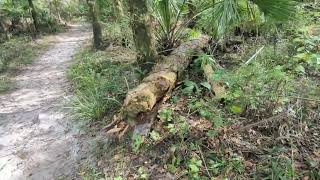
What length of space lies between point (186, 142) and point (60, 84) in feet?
16.3

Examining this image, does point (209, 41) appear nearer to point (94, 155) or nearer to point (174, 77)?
point (174, 77)

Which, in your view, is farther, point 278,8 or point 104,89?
point 104,89

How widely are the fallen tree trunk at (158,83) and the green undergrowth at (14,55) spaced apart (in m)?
4.96

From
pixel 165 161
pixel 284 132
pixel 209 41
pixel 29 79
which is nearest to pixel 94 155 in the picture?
pixel 165 161

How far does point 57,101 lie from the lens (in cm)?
660

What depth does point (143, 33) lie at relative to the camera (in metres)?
5.01

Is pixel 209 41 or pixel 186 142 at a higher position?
pixel 209 41

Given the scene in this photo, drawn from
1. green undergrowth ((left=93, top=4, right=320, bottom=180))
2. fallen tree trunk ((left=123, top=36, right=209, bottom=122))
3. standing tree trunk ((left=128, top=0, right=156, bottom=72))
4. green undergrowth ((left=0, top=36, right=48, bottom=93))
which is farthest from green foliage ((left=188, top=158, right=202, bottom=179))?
green undergrowth ((left=0, top=36, right=48, bottom=93))

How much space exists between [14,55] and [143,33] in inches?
326

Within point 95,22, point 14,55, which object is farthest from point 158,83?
point 14,55

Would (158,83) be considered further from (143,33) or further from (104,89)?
(104,89)

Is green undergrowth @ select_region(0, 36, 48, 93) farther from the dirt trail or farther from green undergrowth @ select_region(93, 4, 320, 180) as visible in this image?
green undergrowth @ select_region(93, 4, 320, 180)

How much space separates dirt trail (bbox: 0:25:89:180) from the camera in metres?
4.23

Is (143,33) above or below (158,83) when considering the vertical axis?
above
